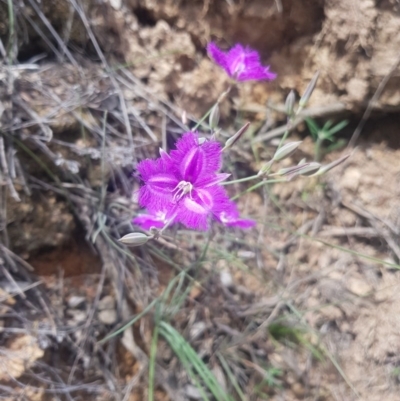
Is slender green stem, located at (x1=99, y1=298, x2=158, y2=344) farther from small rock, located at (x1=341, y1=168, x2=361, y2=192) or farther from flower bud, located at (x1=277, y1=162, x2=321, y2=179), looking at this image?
small rock, located at (x1=341, y1=168, x2=361, y2=192)

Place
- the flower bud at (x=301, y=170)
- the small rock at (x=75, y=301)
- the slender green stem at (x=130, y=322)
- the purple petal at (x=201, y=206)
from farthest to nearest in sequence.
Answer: the small rock at (x=75, y=301) < the slender green stem at (x=130, y=322) < the flower bud at (x=301, y=170) < the purple petal at (x=201, y=206)

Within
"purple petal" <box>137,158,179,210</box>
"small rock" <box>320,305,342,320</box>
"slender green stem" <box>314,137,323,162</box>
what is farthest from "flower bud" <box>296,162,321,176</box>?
"small rock" <box>320,305,342,320</box>

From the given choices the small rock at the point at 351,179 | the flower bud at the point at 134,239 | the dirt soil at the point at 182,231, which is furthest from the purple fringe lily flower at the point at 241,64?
the flower bud at the point at 134,239

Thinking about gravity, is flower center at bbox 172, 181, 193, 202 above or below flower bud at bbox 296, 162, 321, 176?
below

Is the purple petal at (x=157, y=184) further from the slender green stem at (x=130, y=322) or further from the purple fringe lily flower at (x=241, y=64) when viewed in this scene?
the purple fringe lily flower at (x=241, y=64)

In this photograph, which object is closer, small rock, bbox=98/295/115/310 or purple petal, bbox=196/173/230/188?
purple petal, bbox=196/173/230/188

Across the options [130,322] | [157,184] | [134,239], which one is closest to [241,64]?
[157,184]
